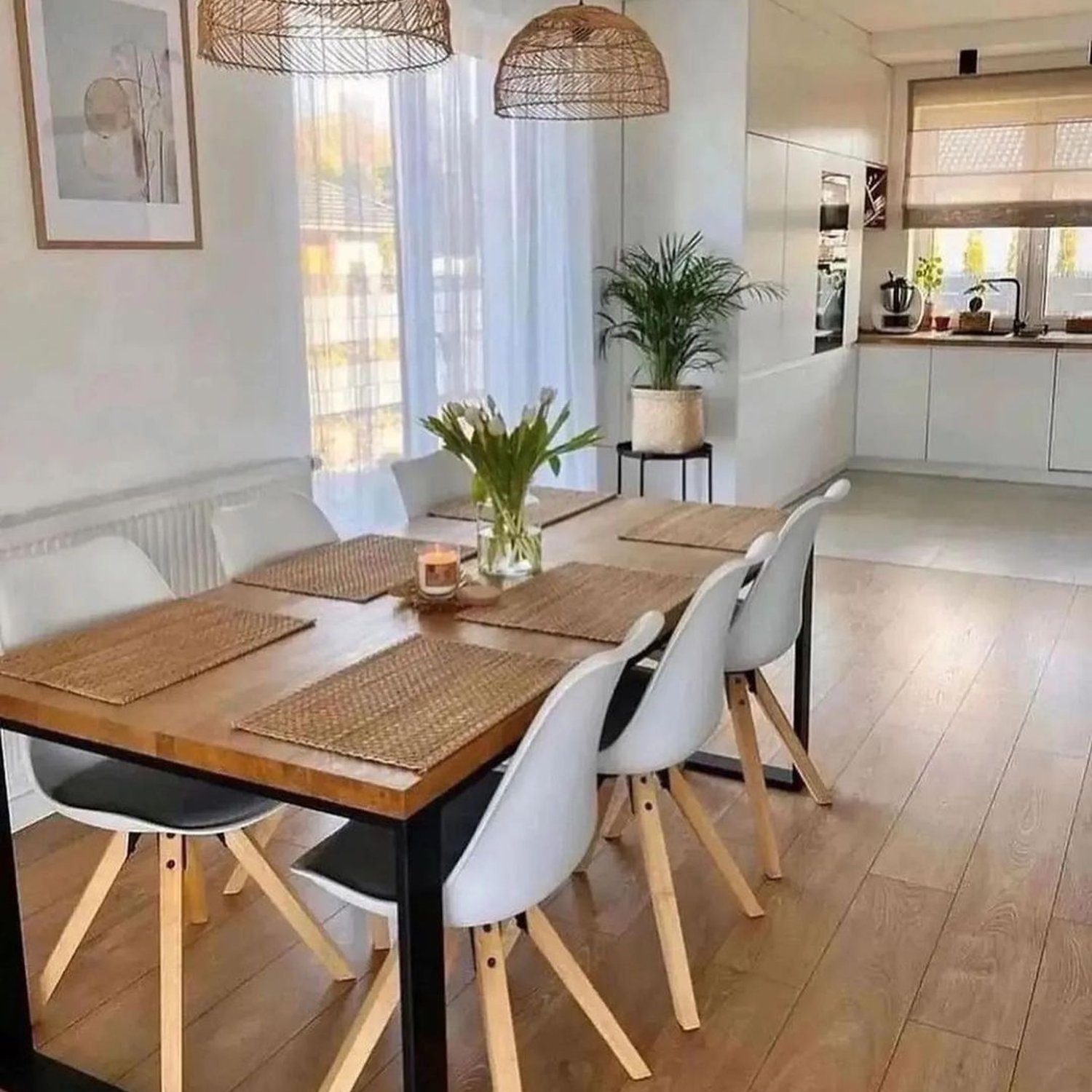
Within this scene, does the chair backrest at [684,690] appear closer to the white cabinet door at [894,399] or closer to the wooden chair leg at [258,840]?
the wooden chair leg at [258,840]

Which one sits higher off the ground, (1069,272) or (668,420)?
(1069,272)

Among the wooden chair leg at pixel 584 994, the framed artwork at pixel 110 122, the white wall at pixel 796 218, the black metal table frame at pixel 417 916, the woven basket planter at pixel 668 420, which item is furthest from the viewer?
the white wall at pixel 796 218

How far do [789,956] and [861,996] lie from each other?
178 mm

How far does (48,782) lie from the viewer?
7.02 feet

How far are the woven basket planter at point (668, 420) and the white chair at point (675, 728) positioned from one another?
9.40ft

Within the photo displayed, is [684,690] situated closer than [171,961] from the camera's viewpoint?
No

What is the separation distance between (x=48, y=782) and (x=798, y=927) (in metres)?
1.51

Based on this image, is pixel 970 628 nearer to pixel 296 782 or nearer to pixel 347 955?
pixel 347 955

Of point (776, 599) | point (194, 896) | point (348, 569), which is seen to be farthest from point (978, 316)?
A: point (194, 896)

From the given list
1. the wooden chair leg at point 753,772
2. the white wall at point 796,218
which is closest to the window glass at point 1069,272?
the white wall at point 796,218

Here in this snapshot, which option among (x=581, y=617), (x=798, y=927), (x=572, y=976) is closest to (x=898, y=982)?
(x=798, y=927)

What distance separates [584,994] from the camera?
2.03 meters

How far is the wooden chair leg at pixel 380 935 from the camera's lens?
247 centimetres

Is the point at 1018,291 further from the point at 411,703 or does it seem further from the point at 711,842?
the point at 411,703
